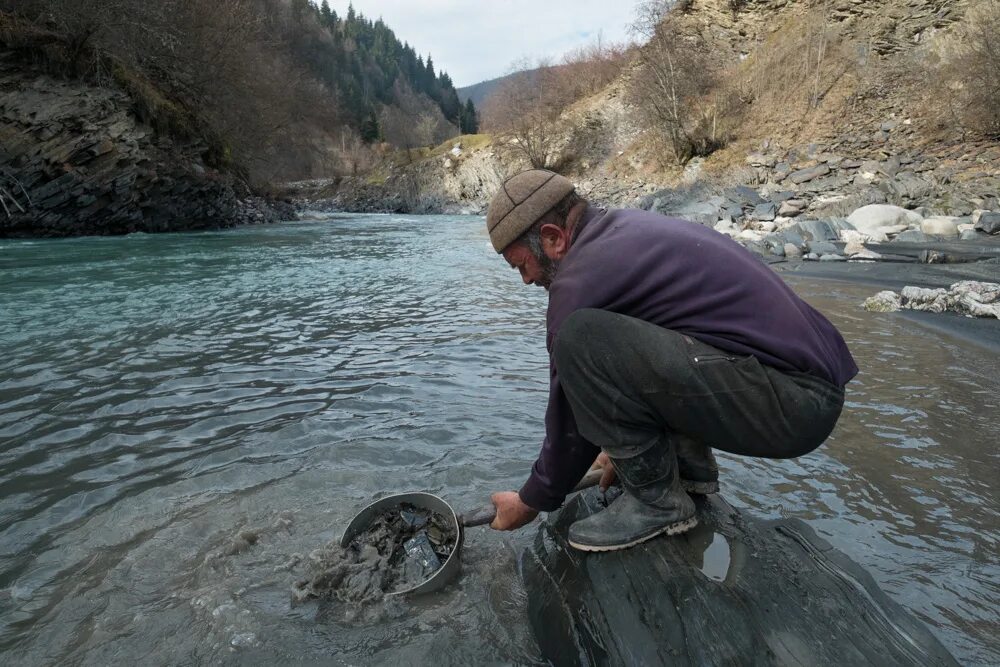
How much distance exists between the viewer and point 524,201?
1942mm

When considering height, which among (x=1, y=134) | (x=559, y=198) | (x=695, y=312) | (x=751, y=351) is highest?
(x=1, y=134)

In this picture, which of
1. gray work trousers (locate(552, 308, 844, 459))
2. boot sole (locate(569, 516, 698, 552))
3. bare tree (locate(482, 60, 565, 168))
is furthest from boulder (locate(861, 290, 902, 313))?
bare tree (locate(482, 60, 565, 168))

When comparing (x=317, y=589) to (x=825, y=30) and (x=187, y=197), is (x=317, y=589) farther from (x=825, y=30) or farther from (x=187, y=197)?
(x=825, y=30)

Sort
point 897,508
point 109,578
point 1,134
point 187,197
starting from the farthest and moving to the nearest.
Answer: point 187,197 → point 1,134 → point 897,508 → point 109,578

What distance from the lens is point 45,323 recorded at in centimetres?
629

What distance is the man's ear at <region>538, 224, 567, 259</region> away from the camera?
77.7 inches

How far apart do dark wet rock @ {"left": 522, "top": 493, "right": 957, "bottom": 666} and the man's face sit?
1034 millimetres

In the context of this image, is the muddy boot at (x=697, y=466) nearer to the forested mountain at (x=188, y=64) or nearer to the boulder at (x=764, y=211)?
the boulder at (x=764, y=211)

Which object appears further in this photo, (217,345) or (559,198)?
(217,345)

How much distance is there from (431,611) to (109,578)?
1.37 meters

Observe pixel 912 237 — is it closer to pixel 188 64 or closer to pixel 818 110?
pixel 818 110

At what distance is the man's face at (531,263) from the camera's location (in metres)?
2.04

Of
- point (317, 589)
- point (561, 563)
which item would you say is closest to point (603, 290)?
point (561, 563)

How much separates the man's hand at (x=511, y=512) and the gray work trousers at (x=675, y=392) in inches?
18.9
